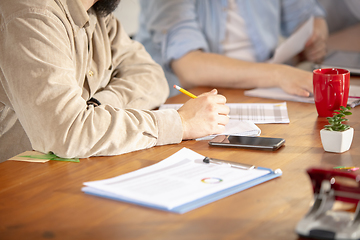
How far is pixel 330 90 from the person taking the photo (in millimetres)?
1149

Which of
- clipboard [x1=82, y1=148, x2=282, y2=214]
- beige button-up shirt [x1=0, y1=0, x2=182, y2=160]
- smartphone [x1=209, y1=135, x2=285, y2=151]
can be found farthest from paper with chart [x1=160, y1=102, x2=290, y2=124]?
clipboard [x1=82, y1=148, x2=282, y2=214]

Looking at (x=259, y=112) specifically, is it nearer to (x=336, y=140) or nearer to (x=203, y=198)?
(x=336, y=140)

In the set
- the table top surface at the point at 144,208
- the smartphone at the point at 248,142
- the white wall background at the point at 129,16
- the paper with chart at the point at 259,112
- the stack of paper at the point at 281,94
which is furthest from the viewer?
the white wall background at the point at 129,16

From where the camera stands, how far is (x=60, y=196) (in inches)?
30.5

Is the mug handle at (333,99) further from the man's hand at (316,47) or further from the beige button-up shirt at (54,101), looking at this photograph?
the man's hand at (316,47)

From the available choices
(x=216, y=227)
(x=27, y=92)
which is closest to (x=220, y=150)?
(x=216, y=227)

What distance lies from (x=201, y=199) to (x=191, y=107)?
1.33 feet

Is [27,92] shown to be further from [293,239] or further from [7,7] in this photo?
[293,239]

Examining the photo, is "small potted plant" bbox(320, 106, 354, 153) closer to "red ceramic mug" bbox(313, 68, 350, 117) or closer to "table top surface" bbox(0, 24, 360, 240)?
"table top surface" bbox(0, 24, 360, 240)

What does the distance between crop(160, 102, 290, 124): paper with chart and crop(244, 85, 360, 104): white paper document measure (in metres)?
0.07

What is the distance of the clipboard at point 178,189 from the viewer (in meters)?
0.70

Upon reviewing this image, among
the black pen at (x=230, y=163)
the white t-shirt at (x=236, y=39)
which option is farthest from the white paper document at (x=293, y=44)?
the black pen at (x=230, y=163)

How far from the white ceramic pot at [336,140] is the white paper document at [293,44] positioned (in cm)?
87

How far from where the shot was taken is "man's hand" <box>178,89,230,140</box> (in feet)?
3.42
